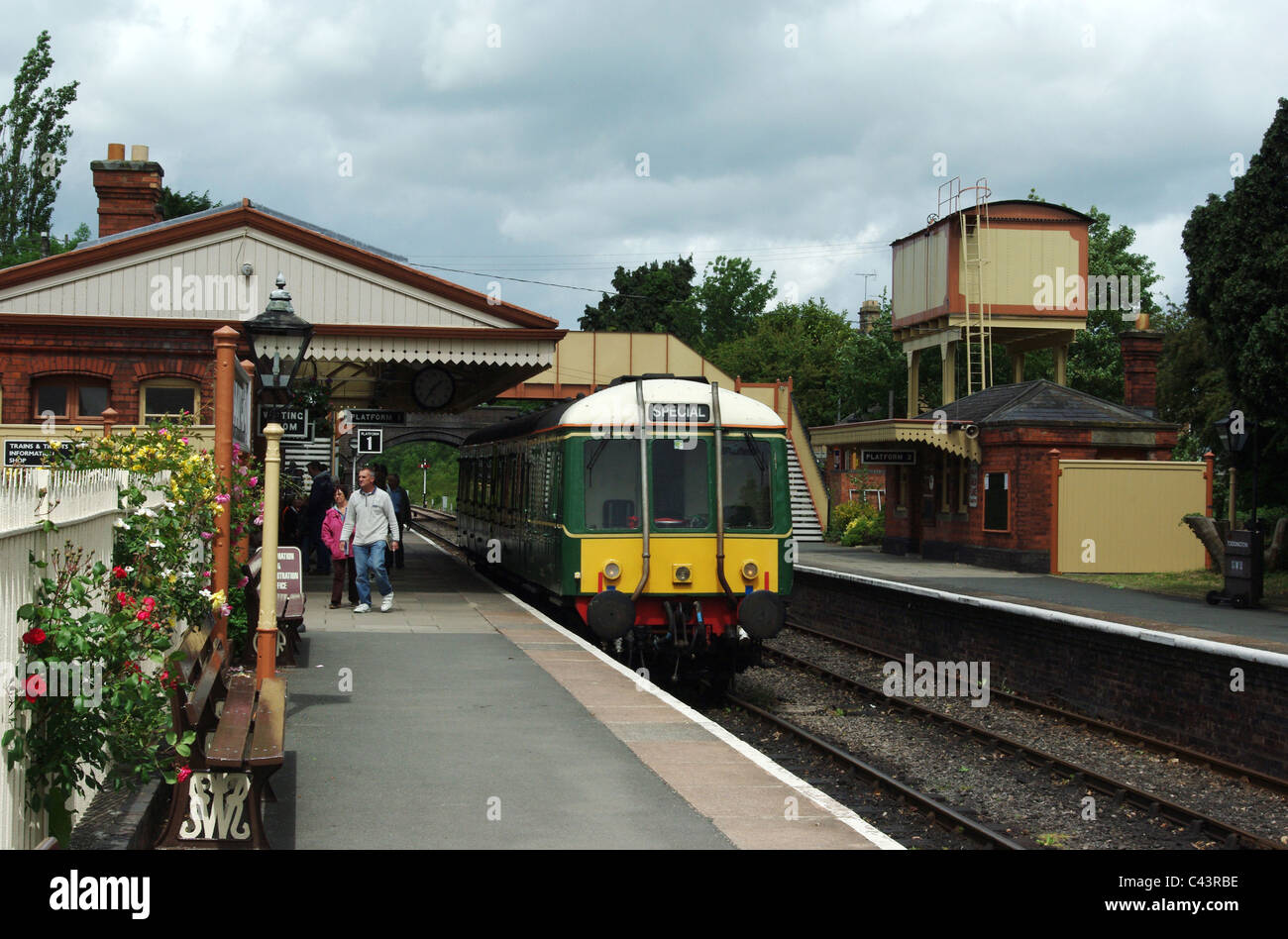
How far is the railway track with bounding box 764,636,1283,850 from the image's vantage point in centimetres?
889

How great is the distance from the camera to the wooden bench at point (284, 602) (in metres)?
10.7

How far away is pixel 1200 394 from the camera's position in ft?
132

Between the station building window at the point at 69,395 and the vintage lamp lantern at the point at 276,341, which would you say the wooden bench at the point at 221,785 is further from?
the station building window at the point at 69,395

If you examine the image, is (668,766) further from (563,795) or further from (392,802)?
(392,802)

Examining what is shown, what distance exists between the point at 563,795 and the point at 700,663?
7.35 meters

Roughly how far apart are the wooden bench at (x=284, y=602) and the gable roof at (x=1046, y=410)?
1915cm

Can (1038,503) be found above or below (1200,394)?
below

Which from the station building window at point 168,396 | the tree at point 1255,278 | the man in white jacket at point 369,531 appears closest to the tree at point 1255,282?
the tree at point 1255,278

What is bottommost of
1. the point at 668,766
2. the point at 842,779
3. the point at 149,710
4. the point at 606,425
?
the point at 842,779

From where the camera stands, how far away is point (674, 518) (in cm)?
1378

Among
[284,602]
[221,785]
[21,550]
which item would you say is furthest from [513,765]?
[284,602]

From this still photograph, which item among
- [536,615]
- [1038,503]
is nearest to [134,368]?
[536,615]

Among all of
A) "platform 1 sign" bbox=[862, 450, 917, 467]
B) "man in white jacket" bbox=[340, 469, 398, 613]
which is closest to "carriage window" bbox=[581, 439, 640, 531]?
"man in white jacket" bbox=[340, 469, 398, 613]

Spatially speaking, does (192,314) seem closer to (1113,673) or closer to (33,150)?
(1113,673)
